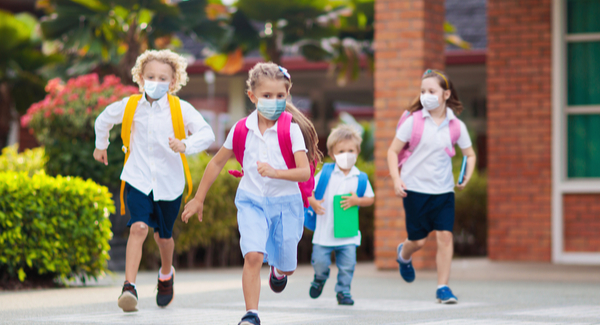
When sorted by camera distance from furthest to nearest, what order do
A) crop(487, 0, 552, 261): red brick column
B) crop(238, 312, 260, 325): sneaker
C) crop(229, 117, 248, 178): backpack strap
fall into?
1. crop(487, 0, 552, 261): red brick column
2. crop(229, 117, 248, 178): backpack strap
3. crop(238, 312, 260, 325): sneaker

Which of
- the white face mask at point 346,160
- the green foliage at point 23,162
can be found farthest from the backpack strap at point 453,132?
the green foliage at point 23,162

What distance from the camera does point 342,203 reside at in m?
6.57

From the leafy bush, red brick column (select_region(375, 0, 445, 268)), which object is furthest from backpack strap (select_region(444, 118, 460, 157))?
the leafy bush

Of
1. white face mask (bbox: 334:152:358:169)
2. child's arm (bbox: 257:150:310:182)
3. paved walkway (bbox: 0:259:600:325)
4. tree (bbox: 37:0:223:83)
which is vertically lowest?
paved walkway (bbox: 0:259:600:325)

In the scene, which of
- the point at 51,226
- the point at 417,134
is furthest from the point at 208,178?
the point at 51,226

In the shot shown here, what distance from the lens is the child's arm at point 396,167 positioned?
21.6 ft

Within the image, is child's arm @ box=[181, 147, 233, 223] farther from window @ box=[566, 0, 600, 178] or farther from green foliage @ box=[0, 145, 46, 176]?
window @ box=[566, 0, 600, 178]

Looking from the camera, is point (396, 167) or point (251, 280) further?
point (396, 167)

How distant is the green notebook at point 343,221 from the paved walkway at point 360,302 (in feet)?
1.81

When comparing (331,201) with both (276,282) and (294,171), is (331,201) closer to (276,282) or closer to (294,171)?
(276,282)

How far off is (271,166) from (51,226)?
11.7ft

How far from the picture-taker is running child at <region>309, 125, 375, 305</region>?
6.57 m

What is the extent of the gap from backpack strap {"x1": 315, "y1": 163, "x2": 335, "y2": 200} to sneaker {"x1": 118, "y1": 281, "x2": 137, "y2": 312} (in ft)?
5.66

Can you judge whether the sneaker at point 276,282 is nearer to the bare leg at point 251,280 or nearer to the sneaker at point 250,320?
the bare leg at point 251,280
